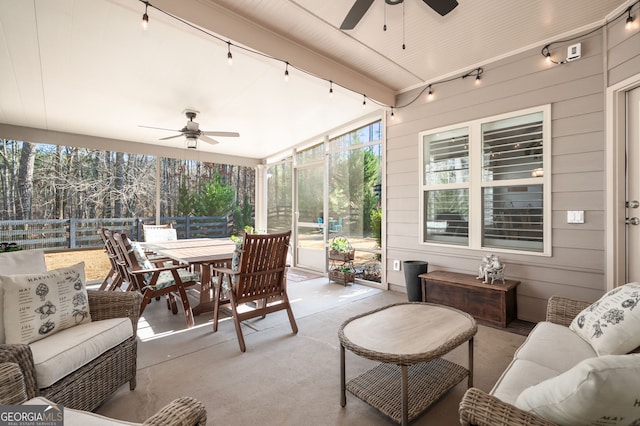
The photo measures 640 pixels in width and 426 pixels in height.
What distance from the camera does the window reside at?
127 inches

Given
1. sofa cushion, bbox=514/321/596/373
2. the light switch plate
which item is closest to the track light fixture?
the light switch plate

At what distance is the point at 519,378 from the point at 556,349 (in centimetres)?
45

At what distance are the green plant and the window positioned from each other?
1462 millimetres

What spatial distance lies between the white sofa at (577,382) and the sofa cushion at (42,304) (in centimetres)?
213

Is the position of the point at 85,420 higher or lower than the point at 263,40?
lower

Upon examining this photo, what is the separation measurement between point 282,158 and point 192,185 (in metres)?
2.00

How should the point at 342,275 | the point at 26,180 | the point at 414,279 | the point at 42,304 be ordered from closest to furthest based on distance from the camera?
the point at 42,304 < the point at 414,279 < the point at 26,180 < the point at 342,275

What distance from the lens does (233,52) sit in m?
3.04

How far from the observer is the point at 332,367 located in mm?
2336

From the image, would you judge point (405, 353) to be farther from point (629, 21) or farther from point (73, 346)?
point (629, 21)

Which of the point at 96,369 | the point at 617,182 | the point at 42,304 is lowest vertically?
the point at 96,369

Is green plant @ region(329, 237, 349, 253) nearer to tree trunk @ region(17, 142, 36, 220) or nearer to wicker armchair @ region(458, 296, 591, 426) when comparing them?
wicker armchair @ region(458, 296, 591, 426)

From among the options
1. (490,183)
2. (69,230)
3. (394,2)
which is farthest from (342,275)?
(69,230)

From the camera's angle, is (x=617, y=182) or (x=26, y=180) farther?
(x=26, y=180)
